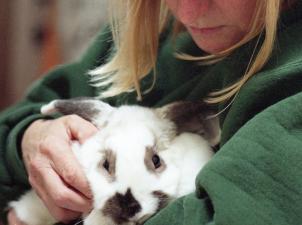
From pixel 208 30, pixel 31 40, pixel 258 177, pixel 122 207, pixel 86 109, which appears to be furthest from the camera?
pixel 31 40

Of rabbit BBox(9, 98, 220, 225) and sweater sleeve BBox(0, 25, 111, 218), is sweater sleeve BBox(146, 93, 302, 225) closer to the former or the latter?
rabbit BBox(9, 98, 220, 225)

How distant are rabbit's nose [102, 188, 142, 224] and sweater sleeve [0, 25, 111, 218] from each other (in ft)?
1.34

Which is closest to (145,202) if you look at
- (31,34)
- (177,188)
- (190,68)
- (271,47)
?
(177,188)

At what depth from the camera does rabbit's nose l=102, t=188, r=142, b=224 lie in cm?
82

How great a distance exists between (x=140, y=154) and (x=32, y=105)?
495mm

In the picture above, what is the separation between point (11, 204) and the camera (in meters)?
1.17

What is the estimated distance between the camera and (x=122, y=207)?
0.82 meters

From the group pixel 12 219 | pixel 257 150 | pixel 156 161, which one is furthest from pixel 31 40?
pixel 257 150

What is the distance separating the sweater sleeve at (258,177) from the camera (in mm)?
660

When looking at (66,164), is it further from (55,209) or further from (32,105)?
(32,105)

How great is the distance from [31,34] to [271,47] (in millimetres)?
1805

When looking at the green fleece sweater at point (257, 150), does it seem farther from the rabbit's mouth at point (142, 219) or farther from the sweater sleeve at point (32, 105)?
the sweater sleeve at point (32, 105)

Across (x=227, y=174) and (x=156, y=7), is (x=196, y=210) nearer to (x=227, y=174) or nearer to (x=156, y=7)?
(x=227, y=174)

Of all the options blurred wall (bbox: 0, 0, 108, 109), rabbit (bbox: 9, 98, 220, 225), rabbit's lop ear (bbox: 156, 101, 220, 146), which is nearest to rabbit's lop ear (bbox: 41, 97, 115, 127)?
rabbit (bbox: 9, 98, 220, 225)
